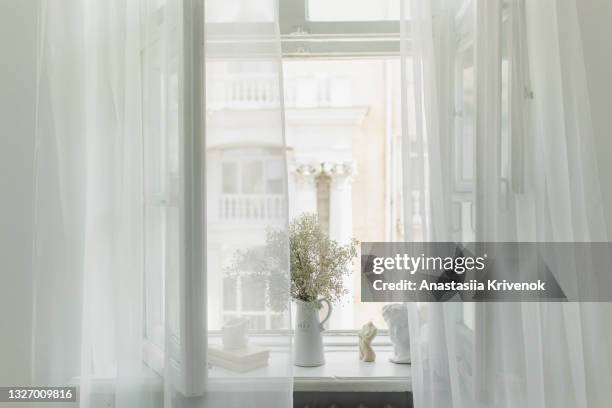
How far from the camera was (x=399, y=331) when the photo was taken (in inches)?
52.1

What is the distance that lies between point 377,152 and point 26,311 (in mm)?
2472

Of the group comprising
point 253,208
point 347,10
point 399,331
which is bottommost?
point 399,331

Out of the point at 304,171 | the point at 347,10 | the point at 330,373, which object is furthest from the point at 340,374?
the point at 304,171

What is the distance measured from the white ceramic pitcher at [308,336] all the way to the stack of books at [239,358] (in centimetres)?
24

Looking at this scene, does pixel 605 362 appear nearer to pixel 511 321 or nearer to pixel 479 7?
pixel 511 321

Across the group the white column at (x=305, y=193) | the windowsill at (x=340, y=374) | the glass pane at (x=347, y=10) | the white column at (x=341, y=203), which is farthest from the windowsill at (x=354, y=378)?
the white column at (x=305, y=193)

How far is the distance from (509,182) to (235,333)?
0.69m

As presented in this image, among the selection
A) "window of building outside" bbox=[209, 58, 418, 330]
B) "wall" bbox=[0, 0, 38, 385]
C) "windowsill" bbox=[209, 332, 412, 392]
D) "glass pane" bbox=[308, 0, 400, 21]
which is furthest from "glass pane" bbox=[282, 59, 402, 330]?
"wall" bbox=[0, 0, 38, 385]

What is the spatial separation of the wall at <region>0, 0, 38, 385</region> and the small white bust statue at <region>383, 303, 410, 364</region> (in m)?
0.96

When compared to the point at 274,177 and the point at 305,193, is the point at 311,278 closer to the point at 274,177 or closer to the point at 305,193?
the point at 274,177

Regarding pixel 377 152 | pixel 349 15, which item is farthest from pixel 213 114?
pixel 377 152

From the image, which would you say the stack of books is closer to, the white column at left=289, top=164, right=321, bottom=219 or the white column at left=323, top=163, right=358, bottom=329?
the white column at left=323, top=163, right=358, bottom=329

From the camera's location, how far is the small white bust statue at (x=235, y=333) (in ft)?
3.57

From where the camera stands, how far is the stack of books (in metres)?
1.07
